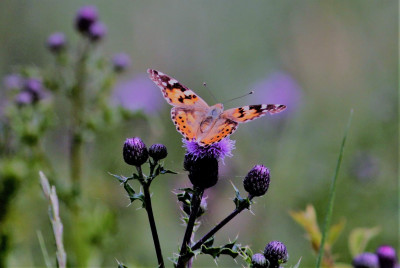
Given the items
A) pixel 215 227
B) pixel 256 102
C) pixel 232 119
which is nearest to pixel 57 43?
pixel 232 119

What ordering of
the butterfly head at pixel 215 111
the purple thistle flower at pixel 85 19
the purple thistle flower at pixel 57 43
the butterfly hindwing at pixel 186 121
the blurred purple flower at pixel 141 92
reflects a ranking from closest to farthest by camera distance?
the butterfly hindwing at pixel 186 121 → the butterfly head at pixel 215 111 → the purple thistle flower at pixel 57 43 → the purple thistle flower at pixel 85 19 → the blurred purple flower at pixel 141 92

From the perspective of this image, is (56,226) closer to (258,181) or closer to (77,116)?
(258,181)

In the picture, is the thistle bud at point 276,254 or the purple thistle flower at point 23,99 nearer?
the thistle bud at point 276,254

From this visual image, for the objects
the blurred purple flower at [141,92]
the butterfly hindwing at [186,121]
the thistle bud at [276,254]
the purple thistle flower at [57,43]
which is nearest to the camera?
the thistle bud at [276,254]

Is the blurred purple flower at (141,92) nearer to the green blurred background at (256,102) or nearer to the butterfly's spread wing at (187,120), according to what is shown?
the green blurred background at (256,102)

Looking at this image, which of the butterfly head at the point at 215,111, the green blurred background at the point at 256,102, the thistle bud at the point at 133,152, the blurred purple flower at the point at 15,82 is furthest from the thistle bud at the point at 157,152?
the blurred purple flower at the point at 15,82

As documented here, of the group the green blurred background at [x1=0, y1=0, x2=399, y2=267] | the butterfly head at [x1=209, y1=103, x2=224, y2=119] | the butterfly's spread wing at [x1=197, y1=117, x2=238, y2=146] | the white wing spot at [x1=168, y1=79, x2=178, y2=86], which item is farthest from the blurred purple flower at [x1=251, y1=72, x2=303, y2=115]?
the butterfly's spread wing at [x1=197, y1=117, x2=238, y2=146]

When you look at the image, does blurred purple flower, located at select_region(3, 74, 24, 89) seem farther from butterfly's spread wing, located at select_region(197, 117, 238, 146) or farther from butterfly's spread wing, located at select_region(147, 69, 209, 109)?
butterfly's spread wing, located at select_region(197, 117, 238, 146)

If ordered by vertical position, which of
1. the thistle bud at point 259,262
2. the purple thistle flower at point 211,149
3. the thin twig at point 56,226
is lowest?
the thistle bud at point 259,262
